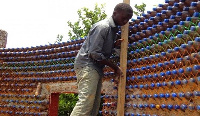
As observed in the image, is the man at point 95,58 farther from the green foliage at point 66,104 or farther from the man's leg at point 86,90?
the green foliage at point 66,104

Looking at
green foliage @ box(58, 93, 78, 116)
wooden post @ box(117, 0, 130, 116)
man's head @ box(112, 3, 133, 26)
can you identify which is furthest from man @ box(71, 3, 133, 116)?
green foliage @ box(58, 93, 78, 116)

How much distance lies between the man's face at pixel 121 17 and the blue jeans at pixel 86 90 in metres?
0.74

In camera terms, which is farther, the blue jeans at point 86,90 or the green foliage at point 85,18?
the green foliage at point 85,18

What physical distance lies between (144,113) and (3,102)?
12.1ft

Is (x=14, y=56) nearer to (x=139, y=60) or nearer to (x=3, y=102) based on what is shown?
(x=3, y=102)

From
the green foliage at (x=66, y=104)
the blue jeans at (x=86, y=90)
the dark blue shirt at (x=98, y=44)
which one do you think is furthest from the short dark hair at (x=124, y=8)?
the green foliage at (x=66, y=104)

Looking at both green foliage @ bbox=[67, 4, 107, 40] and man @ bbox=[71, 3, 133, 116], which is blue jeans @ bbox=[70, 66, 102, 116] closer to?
man @ bbox=[71, 3, 133, 116]

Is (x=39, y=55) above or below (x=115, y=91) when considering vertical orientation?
above

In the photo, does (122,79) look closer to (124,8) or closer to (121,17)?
(121,17)

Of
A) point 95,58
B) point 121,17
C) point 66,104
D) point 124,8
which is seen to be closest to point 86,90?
point 95,58

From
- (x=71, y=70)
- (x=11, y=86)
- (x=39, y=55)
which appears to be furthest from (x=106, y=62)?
(x=11, y=86)

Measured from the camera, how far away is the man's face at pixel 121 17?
13.8 ft

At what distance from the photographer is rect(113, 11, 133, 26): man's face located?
13.8 ft

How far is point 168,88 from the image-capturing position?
3.86m
